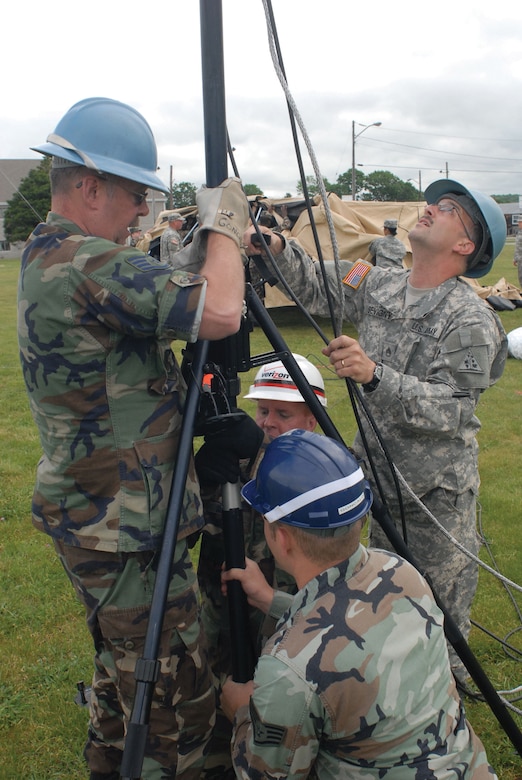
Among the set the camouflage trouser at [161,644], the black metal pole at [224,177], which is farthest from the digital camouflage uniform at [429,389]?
the camouflage trouser at [161,644]

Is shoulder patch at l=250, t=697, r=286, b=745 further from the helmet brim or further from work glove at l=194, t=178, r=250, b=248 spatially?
the helmet brim

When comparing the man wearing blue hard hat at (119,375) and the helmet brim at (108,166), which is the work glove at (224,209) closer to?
the man wearing blue hard hat at (119,375)

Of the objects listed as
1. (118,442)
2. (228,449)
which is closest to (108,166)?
(118,442)

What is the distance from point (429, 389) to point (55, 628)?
8.83 feet

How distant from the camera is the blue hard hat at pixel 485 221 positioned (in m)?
2.80

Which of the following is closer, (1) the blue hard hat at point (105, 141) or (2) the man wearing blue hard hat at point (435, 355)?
(1) the blue hard hat at point (105, 141)

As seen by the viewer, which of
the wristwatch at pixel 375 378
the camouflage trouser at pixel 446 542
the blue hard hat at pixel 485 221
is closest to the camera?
the wristwatch at pixel 375 378

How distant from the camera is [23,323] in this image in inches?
74.5

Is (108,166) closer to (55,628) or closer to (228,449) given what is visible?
(228,449)

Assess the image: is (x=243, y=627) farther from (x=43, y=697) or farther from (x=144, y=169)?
(x=43, y=697)

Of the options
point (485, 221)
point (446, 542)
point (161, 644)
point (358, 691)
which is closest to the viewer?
point (358, 691)

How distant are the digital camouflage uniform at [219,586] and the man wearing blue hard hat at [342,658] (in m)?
0.73

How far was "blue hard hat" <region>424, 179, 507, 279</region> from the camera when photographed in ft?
9.20

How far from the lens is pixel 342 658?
1.59m
